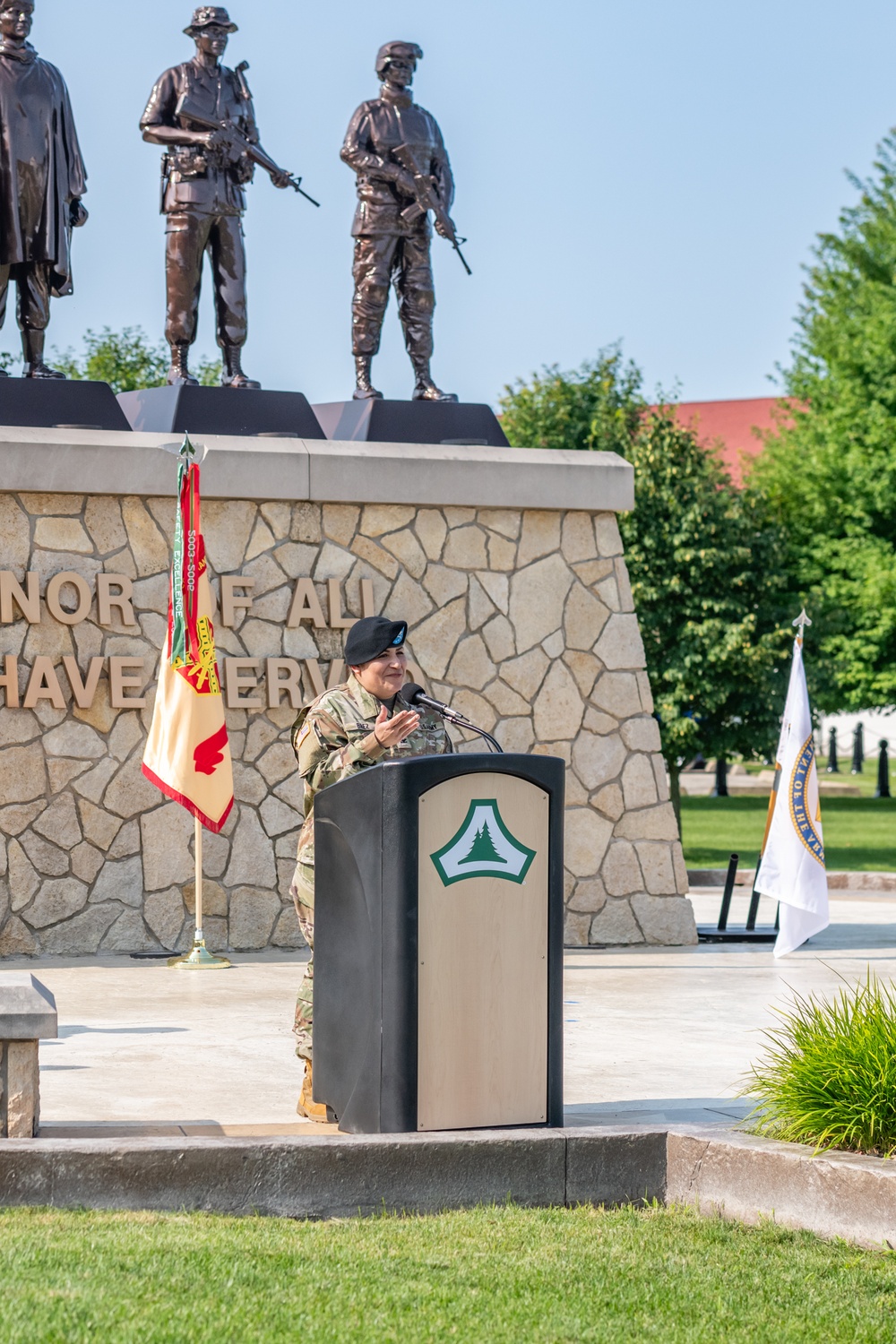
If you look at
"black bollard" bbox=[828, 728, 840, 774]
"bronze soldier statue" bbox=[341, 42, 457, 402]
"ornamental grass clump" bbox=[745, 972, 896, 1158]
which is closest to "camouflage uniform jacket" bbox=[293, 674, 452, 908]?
"ornamental grass clump" bbox=[745, 972, 896, 1158]

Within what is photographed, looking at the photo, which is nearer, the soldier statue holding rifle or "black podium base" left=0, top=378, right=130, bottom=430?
"black podium base" left=0, top=378, right=130, bottom=430

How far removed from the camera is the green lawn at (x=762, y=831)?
22.7 metres

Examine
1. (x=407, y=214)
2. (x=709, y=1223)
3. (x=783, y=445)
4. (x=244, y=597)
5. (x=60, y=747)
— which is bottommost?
(x=709, y=1223)

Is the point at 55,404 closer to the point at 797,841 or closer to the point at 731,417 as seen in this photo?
the point at 797,841

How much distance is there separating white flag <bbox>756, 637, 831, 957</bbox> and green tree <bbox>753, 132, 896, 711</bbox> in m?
18.3

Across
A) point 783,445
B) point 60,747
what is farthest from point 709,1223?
point 783,445

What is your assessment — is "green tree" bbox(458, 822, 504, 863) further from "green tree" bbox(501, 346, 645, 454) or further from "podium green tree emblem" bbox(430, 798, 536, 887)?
"green tree" bbox(501, 346, 645, 454)

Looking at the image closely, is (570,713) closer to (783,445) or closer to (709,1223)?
(709,1223)

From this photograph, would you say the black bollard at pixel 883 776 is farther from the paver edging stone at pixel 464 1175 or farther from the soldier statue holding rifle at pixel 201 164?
the paver edging stone at pixel 464 1175

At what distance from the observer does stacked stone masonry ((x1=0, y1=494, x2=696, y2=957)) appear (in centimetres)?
1100

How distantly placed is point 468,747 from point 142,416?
3.34 meters

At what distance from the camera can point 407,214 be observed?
12531mm

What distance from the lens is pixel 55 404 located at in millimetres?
11508

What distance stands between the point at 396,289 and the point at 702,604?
45.0ft
